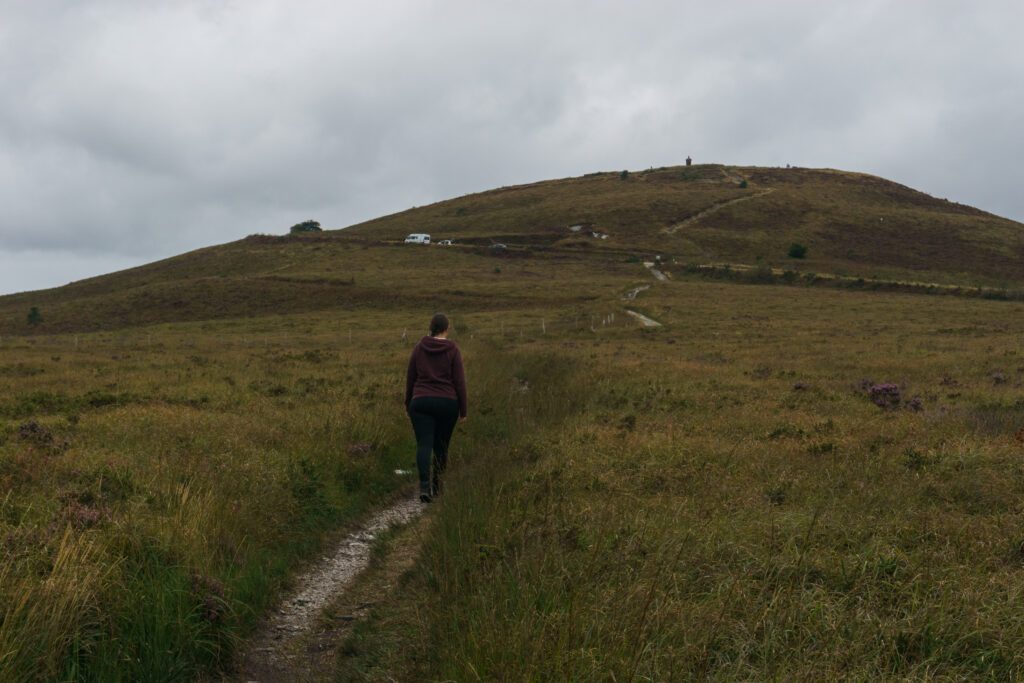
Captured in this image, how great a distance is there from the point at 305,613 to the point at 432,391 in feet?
12.7

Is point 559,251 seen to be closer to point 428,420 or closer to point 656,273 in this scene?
point 656,273

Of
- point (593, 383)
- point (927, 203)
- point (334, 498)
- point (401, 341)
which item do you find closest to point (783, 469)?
point (334, 498)

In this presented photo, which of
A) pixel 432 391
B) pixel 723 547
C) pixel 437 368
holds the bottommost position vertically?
pixel 723 547

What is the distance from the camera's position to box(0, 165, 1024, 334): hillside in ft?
227

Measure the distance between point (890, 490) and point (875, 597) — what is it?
294 cm

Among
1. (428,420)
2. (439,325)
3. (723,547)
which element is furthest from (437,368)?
(723,547)

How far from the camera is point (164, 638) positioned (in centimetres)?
566

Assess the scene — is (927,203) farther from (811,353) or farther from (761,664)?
(761,664)

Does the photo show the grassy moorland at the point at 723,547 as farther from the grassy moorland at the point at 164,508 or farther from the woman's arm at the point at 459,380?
the grassy moorland at the point at 164,508

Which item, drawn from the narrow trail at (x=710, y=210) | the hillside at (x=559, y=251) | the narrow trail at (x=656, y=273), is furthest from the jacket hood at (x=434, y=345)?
the narrow trail at (x=710, y=210)

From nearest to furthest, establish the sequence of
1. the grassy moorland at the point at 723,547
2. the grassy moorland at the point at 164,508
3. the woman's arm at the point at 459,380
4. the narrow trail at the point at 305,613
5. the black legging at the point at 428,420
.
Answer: the grassy moorland at the point at 723,547, the grassy moorland at the point at 164,508, the narrow trail at the point at 305,613, the black legging at the point at 428,420, the woman's arm at the point at 459,380

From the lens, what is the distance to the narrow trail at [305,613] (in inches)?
234

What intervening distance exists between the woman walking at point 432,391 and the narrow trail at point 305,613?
3.12 feet

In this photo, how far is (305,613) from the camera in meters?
6.98
